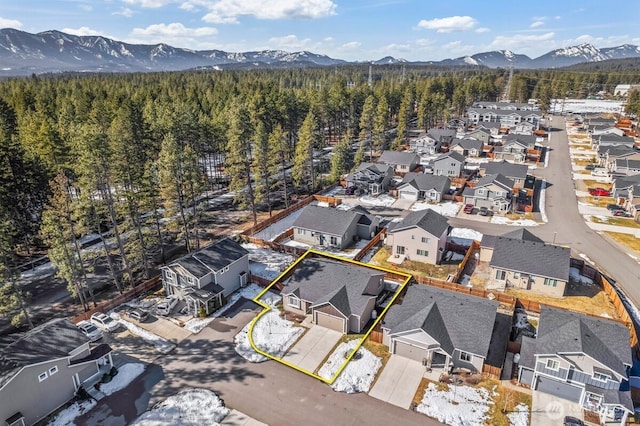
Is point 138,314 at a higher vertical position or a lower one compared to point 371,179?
lower

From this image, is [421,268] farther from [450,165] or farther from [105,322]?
[450,165]

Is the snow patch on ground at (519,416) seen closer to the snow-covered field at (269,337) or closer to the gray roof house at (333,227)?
the snow-covered field at (269,337)

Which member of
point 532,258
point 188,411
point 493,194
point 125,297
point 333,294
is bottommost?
point 188,411

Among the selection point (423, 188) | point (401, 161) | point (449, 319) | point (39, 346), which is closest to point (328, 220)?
point (423, 188)

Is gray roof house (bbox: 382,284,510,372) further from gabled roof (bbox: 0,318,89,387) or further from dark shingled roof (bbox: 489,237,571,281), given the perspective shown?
gabled roof (bbox: 0,318,89,387)

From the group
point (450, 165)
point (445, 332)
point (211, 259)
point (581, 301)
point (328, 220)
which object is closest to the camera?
point (445, 332)

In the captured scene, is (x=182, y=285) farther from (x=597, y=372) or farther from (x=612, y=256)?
(x=612, y=256)
